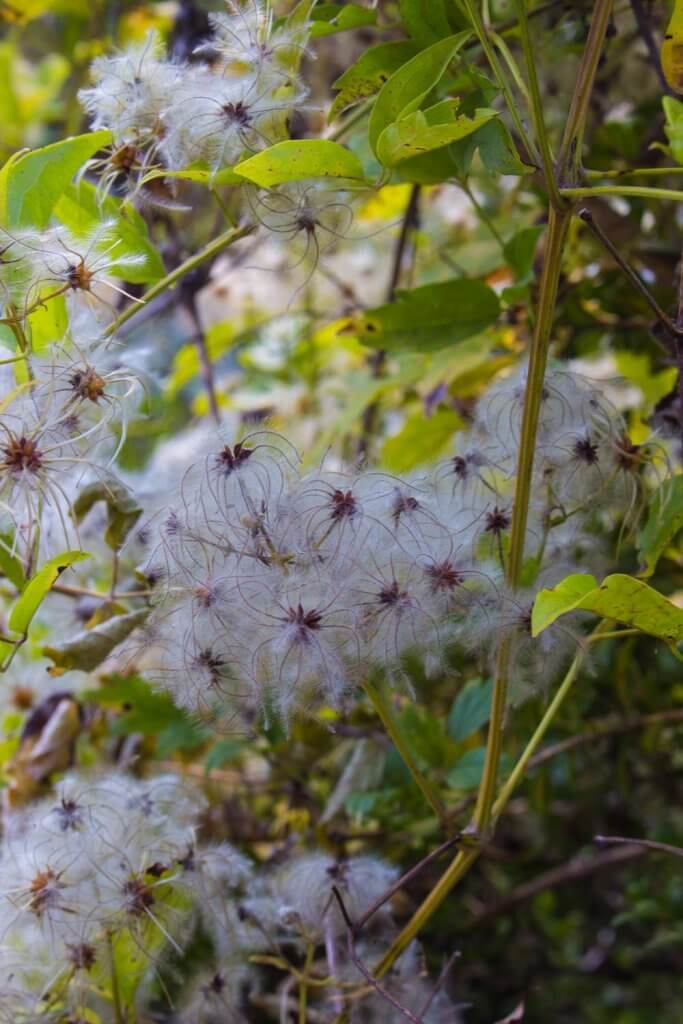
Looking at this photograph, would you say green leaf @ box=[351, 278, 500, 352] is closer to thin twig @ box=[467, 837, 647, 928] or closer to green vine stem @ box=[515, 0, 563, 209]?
green vine stem @ box=[515, 0, 563, 209]

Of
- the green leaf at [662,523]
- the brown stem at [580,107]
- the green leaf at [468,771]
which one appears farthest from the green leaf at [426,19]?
the green leaf at [468,771]

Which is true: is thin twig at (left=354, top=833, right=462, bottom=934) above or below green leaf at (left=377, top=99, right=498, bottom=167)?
below

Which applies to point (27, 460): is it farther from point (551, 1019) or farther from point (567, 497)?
point (551, 1019)

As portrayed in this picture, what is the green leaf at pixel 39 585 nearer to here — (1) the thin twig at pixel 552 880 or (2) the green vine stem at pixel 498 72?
(2) the green vine stem at pixel 498 72

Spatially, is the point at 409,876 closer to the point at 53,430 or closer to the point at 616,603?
the point at 616,603

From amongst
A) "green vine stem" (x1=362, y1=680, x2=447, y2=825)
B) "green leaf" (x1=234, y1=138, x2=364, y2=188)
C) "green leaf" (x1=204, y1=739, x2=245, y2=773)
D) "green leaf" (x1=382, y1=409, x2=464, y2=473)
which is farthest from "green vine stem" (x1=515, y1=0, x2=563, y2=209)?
"green leaf" (x1=204, y1=739, x2=245, y2=773)

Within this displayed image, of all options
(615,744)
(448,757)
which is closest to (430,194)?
(615,744)

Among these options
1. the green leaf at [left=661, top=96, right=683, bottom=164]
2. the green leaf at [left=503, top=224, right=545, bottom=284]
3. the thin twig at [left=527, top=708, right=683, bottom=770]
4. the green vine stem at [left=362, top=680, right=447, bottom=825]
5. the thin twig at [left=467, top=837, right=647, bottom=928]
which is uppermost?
the green leaf at [left=661, top=96, right=683, bottom=164]
